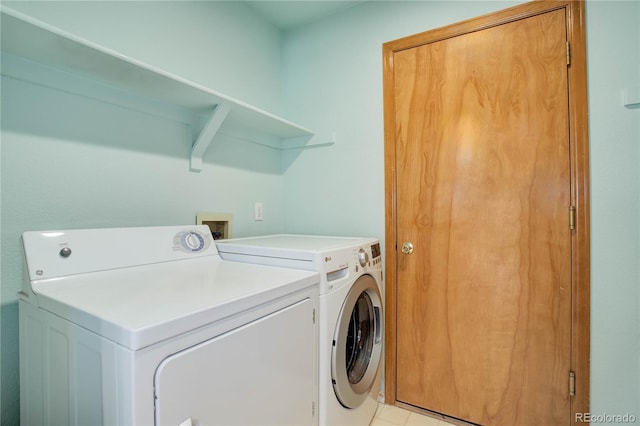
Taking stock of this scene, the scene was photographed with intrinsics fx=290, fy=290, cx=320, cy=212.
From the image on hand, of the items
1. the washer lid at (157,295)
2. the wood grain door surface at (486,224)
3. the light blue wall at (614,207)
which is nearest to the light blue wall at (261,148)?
the light blue wall at (614,207)

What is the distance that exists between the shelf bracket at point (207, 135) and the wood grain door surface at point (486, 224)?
1.02 metres

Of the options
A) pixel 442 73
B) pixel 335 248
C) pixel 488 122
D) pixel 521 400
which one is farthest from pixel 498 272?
pixel 442 73

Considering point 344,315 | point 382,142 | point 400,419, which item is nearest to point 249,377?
point 344,315

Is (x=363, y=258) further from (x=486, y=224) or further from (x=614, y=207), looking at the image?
(x=614, y=207)

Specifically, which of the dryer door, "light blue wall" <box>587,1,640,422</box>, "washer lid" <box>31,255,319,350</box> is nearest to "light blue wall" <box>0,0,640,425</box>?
"light blue wall" <box>587,1,640,422</box>

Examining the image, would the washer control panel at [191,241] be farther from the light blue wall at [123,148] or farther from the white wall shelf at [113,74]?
the white wall shelf at [113,74]

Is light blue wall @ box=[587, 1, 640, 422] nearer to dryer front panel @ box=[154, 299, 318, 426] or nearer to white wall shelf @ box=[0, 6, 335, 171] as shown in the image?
dryer front panel @ box=[154, 299, 318, 426]

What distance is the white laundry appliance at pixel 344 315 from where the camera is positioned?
1.14 meters

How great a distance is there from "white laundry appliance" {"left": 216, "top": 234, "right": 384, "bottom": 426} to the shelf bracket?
466 mm

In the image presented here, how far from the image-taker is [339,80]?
1975 mm

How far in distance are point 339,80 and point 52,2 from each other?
1.44 m

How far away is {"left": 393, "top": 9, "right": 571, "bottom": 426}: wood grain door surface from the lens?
55.4 inches

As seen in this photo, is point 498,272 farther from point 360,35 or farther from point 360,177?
point 360,35

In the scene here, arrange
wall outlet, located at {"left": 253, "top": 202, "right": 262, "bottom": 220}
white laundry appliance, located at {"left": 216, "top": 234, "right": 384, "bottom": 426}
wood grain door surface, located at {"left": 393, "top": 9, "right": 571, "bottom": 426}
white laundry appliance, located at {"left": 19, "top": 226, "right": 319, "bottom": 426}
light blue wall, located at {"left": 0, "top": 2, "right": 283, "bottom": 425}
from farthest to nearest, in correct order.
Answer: wall outlet, located at {"left": 253, "top": 202, "right": 262, "bottom": 220} → wood grain door surface, located at {"left": 393, "top": 9, "right": 571, "bottom": 426} → white laundry appliance, located at {"left": 216, "top": 234, "right": 384, "bottom": 426} → light blue wall, located at {"left": 0, "top": 2, "right": 283, "bottom": 425} → white laundry appliance, located at {"left": 19, "top": 226, "right": 319, "bottom": 426}
